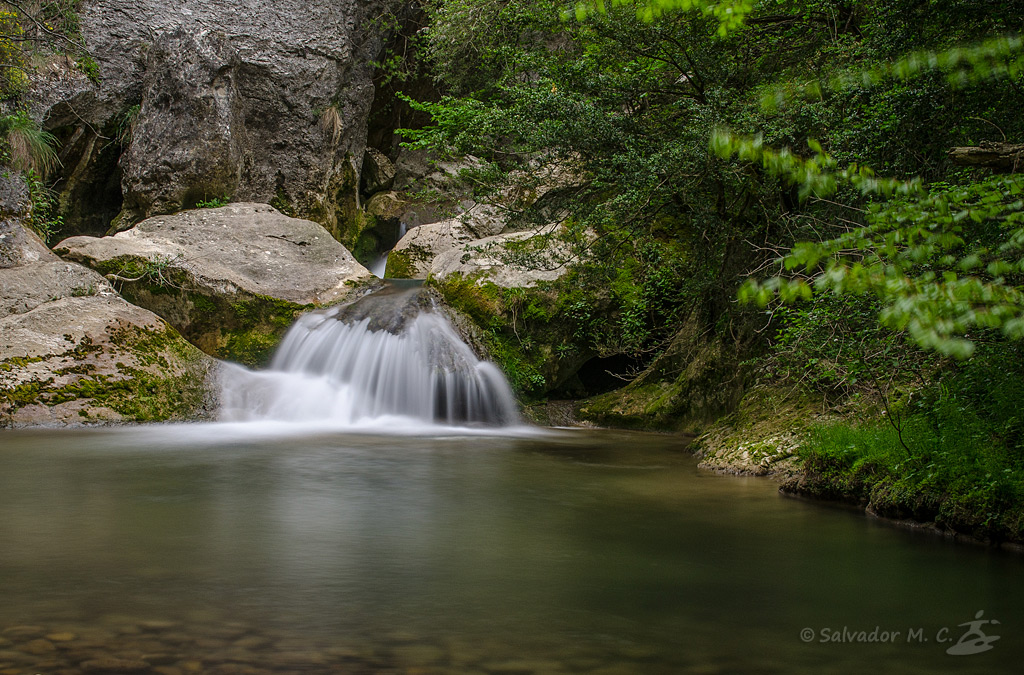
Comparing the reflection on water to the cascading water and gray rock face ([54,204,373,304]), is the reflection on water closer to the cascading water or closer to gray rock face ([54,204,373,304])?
the cascading water

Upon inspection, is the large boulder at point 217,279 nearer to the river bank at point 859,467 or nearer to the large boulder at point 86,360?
the large boulder at point 86,360

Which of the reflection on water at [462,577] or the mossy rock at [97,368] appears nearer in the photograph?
the reflection on water at [462,577]

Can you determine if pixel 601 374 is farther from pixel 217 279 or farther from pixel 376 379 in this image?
pixel 217 279

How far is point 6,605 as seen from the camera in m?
3.18

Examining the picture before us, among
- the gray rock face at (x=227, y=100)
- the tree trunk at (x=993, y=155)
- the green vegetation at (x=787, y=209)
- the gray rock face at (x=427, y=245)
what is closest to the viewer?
the green vegetation at (x=787, y=209)

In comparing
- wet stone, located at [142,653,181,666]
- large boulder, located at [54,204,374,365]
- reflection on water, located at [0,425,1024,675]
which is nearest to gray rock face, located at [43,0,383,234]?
large boulder, located at [54,204,374,365]

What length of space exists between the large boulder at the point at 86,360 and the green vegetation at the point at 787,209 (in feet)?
13.9

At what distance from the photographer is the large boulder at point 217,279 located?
40.7ft

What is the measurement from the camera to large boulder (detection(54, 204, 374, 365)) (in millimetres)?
12406

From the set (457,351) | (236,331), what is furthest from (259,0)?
(457,351)

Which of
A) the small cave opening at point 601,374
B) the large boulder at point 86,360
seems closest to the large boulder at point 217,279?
the large boulder at point 86,360

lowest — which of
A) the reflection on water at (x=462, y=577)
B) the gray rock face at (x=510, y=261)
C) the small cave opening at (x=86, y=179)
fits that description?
the reflection on water at (x=462, y=577)

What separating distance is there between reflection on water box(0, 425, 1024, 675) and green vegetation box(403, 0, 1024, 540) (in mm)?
999

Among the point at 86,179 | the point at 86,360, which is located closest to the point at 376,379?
the point at 86,360
